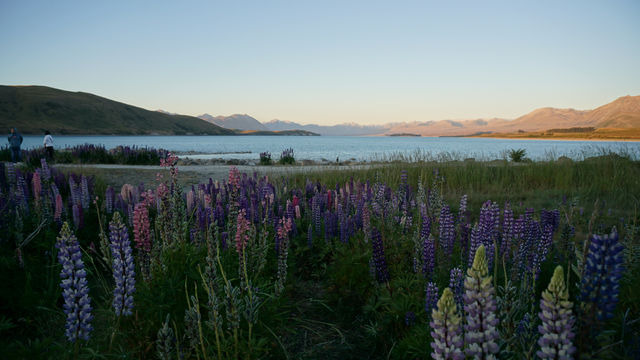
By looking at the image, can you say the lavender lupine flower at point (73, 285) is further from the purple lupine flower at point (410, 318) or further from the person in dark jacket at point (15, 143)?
the person in dark jacket at point (15, 143)

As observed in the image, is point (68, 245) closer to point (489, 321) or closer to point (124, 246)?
point (124, 246)

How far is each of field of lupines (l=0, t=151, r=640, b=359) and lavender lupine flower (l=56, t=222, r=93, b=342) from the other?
0.01m

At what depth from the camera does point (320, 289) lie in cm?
465

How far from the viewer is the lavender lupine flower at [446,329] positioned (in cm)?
131

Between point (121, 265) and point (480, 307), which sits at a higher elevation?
point (480, 307)

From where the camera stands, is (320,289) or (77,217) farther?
(77,217)

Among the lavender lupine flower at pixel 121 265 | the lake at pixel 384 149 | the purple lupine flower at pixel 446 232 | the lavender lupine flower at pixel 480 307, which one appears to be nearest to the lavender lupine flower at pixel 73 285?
the lavender lupine flower at pixel 121 265

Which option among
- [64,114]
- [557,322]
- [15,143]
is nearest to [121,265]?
[557,322]

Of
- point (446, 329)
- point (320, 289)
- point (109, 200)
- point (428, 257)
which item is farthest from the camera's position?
point (109, 200)

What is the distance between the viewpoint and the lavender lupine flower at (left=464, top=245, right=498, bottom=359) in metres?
1.30

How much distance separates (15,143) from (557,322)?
2294cm

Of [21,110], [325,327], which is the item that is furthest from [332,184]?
[21,110]

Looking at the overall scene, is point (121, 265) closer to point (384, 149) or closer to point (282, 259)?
point (282, 259)

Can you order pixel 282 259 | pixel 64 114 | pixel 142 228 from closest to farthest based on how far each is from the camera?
1. pixel 142 228
2. pixel 282 259
3. pixel 64 114
